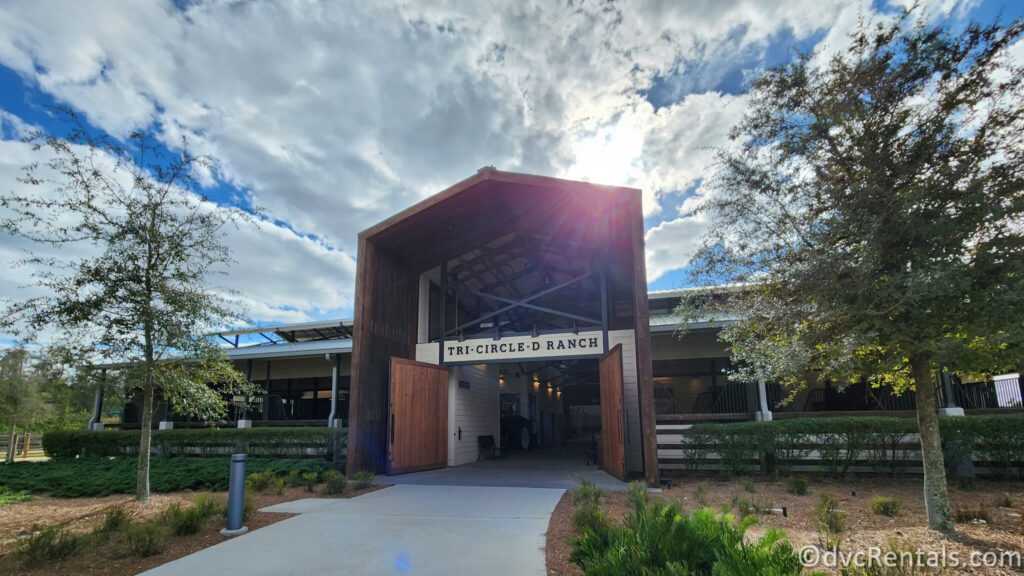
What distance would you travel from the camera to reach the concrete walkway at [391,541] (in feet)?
13.9

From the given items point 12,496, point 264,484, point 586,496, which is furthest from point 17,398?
point 586,496

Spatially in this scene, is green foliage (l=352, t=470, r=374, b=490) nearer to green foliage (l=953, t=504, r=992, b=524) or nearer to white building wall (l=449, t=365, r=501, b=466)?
white building wall (l=449, t=365, r=501, b=466)

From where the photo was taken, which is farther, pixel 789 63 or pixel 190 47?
pixel 190 47

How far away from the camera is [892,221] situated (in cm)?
468

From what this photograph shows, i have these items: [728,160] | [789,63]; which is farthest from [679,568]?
[789,63]

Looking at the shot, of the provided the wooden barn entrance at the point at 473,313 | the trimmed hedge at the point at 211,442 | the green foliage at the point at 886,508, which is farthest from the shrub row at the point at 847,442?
the trimmed hedge at the point at 211,442

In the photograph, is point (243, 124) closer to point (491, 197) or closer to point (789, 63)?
point (491, 197)

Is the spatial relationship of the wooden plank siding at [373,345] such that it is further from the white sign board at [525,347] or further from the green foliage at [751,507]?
the green foliage at [751,507]

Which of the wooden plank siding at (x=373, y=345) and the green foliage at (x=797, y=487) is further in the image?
the wooden plank siding at (x=373, y=345)

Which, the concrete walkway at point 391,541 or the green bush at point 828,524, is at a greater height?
the green bush at point 828,524

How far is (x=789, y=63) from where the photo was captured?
231 inches

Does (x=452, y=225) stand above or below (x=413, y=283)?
above

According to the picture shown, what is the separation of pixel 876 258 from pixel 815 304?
0.78 m

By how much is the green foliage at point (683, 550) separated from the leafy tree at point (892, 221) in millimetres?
2504
